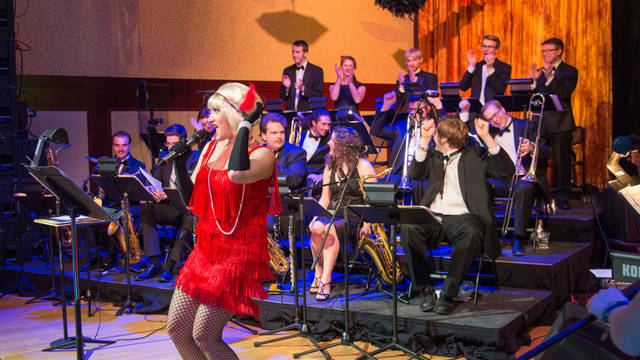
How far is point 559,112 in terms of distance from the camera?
660 cm

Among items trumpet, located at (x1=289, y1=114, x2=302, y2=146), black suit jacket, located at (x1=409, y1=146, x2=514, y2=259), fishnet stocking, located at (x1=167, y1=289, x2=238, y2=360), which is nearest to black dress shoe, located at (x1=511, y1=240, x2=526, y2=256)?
black suit jacket, located at (x1=409, y1=146, x2=514, y2=259)

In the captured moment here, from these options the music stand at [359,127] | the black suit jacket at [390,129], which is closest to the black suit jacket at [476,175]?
the music stand at [359,127]

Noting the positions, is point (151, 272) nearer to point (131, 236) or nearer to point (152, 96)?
point (131, 236)

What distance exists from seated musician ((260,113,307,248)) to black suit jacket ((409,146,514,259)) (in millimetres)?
1217

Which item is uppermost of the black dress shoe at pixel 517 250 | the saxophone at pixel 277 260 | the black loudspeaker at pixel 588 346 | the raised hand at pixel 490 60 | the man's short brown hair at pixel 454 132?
the raised hand at pixel 490 60

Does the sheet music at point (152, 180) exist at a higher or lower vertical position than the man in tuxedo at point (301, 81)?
lower

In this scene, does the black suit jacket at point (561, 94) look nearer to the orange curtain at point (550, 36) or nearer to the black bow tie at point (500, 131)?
the black bow tie at point (500, 131)

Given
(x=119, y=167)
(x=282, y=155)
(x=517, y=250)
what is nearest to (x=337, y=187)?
(x=282, y=155)

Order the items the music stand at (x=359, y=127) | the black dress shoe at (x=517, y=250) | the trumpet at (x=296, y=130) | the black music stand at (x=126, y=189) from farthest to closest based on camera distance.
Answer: the trumpet at (x=296, y=130) → the music stand at (x=359, y=127) → the black music stand at (x=126, y=189) → the black dress shoe at (x=517, y=250)

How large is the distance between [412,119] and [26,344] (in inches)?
152

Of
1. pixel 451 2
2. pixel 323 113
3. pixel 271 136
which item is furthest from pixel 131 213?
pixel 451 2

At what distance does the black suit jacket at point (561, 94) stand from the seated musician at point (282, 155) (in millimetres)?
2715

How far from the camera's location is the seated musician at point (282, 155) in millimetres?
5688

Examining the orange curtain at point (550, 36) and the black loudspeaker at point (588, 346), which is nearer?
the black loudspeaker at point (588, 346)
